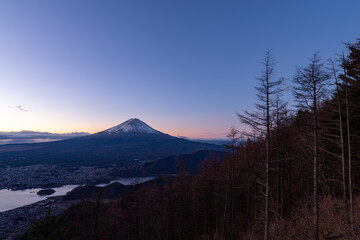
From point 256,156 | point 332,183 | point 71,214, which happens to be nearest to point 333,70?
point 256,156

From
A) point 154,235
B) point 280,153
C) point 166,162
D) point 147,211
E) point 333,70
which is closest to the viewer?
point 333,70

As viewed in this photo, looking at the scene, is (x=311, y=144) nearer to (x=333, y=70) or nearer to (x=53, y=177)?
(x=333, y=70)

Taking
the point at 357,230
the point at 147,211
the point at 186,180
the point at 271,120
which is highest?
the point at 271,120

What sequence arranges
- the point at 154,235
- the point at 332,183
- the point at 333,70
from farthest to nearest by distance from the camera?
the point at 154,235, the point at 332,183, the point at 333,70

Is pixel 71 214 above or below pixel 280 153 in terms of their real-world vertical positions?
below

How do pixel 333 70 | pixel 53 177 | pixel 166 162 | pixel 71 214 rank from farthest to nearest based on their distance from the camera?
1. pixel 166 162
2. pixel 53 177
3. pixel 71 214
4. pixel 333 70

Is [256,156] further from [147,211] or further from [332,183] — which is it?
[147,211]

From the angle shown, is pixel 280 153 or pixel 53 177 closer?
pixel 280 153

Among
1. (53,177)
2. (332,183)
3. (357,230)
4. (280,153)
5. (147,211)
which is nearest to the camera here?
(357,230)

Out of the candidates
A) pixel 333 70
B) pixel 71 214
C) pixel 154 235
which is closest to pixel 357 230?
pixel 333 70
